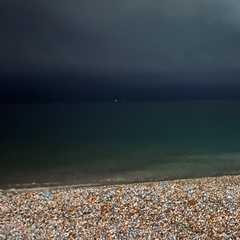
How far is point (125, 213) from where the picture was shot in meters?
8.12

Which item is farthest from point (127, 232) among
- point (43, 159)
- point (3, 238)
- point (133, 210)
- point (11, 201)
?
point (43, 159)

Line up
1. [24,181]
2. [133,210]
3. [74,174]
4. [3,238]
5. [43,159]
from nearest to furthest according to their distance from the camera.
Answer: [3,238], [133,210], [24,181], [74,174], [43,159]

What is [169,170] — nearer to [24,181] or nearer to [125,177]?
[125,177]

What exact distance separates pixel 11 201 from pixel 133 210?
14.3 feet

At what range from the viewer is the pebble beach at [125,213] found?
7133 millimetres

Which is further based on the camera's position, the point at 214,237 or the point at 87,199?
the point at 87,199

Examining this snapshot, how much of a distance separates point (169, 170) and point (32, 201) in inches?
387

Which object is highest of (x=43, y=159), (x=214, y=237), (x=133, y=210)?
(x=43, y=159)

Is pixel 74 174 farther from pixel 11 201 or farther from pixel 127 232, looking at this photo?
pixel 127 232

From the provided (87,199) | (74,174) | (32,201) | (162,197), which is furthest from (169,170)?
(32,201)

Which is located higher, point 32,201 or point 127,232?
point 32,201

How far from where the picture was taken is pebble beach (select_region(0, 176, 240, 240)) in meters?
7.13

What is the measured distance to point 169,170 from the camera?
16656 mm

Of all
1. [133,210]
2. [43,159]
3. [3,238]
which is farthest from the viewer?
[43,159]
